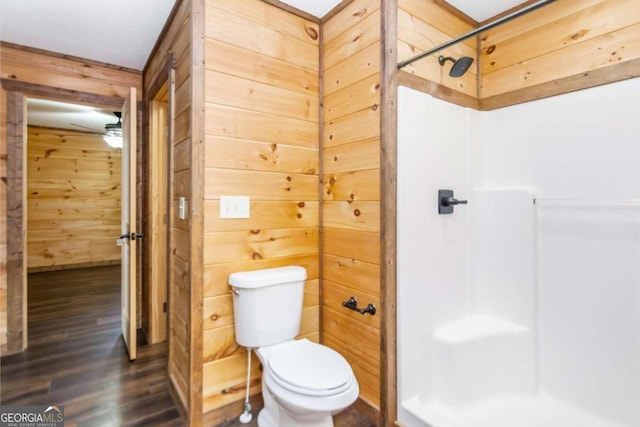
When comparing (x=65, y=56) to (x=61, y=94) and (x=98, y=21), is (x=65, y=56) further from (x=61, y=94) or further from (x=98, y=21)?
(x=98, y=21)

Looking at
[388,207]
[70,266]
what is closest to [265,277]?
[388,207]

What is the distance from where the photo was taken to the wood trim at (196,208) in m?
1.60

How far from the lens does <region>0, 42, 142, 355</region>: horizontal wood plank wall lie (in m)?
2.41

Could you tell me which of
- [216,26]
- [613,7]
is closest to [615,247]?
[613,7]

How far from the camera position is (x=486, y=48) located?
2111mm

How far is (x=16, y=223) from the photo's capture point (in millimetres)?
2461

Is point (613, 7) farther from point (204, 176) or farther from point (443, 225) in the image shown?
point (204, 176)

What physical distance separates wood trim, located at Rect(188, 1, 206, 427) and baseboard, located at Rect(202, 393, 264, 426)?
5 centimetres

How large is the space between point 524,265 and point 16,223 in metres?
3.63

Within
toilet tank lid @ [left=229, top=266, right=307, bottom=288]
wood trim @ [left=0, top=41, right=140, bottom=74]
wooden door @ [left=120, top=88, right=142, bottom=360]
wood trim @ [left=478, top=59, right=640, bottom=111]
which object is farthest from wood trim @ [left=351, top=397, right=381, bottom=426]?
wood trim @ [left=0, top=41, right=140, bottom=74]

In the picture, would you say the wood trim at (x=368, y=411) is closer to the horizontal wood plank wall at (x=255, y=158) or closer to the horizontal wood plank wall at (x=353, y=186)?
the horizontal wood plank wall at (x=353, y=186)

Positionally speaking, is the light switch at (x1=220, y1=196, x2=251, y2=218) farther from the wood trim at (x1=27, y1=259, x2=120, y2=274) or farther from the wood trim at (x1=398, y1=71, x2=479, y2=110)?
the wood trim at (x1=27, y1=259, x2=120, y2=274)

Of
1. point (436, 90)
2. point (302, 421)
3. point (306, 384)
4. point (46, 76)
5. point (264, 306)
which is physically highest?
point (46, 76)

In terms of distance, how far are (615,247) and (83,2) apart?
325 cm
